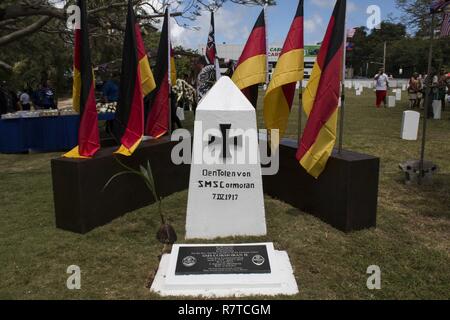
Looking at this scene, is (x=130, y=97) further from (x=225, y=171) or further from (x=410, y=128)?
(x=410, y=128)

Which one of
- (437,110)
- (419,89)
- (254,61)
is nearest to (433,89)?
(437,110)

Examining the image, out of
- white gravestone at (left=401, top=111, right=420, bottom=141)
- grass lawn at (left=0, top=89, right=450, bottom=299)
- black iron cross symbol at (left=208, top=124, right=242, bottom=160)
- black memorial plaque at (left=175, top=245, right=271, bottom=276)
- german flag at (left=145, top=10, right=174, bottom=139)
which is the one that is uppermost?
german flag at (left=145, top=10, right=174, bottom=139)

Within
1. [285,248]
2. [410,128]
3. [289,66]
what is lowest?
[285,248]

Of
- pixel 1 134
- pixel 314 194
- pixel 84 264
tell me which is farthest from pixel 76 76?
pixel 1 134

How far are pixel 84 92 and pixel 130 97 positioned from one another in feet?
1.91

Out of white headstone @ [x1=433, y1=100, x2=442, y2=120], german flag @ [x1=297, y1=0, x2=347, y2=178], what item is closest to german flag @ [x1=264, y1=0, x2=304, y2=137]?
german flag @ [x1=297, y1=0, x2=347, y2=178]

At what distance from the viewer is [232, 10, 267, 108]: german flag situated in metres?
5.86

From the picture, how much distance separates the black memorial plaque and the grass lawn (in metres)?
0.35

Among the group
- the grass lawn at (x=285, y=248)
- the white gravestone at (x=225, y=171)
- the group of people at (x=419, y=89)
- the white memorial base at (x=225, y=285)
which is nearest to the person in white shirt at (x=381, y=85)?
the group of people at (x=419, y=89)

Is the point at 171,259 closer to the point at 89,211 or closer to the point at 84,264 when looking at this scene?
the point at 84,264

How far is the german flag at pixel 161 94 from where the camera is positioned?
21.5 ft

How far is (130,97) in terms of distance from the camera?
5.50 metres

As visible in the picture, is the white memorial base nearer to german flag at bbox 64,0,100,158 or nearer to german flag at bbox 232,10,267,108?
german flag at bbox 64,0,100,158

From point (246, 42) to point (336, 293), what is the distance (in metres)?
3.66
